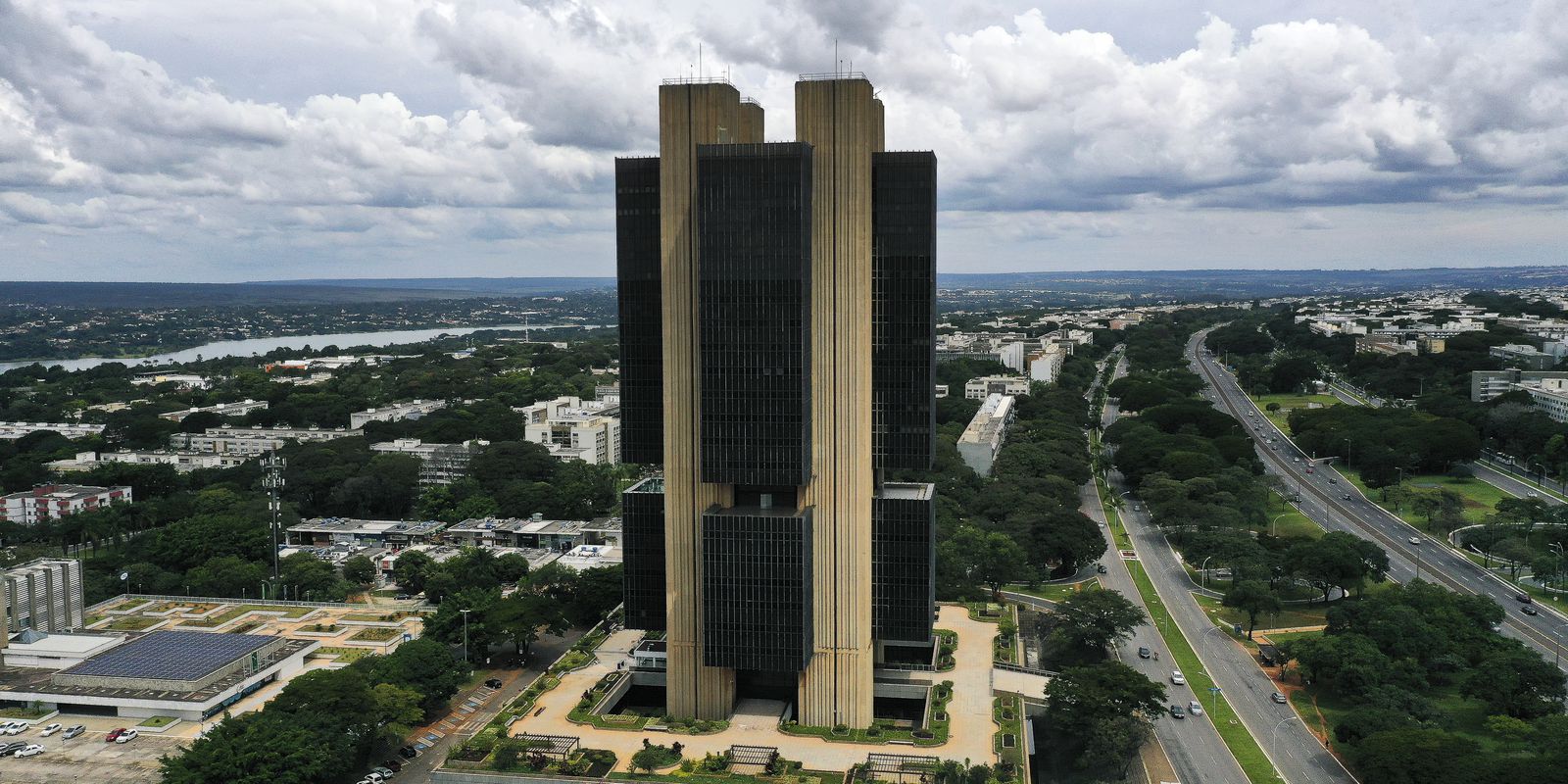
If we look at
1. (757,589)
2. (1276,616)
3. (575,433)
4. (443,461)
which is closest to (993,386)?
(575,433)

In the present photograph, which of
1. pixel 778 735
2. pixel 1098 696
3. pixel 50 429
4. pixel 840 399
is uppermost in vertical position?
pixel 840 399

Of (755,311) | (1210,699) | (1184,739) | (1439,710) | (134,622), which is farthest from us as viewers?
(134,622)

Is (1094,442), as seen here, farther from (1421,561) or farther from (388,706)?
(388,706)

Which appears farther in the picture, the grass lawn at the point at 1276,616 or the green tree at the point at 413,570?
the green tree at the point at 413,570

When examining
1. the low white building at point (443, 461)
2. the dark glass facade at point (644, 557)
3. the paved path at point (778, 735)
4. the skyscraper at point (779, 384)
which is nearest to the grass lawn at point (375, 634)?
the paved path at point (778, 735)

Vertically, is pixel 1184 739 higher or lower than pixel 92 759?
lower

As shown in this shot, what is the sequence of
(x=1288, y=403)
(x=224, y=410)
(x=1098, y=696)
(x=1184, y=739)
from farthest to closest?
(x=1288, y=403), (x=224, y=410), (x=1184, y=739), (x=1098, y=696)

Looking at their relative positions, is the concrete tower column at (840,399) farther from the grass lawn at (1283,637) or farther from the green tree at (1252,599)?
the grass lawn at (1283,637)

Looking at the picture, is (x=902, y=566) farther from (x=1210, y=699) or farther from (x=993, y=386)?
(x=993, y=386)
